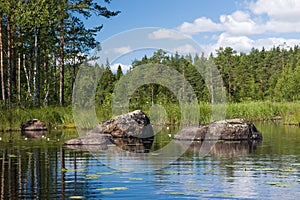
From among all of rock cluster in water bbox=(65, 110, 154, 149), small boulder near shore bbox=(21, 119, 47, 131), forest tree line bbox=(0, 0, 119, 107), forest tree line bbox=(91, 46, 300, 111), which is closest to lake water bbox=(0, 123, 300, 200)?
rock cluster in water bbox=(65, 110, 154, 149)

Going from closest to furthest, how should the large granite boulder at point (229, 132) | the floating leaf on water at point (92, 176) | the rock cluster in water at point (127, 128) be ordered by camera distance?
the floating leaf on water at point (92, 176) → the large granite boulder at point (229, 132) → the rock cluster in water at point (127, 128)

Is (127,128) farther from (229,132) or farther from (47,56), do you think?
(47,56)

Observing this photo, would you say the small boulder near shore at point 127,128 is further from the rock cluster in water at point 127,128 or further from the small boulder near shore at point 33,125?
the small boulder near shore at point 33,125

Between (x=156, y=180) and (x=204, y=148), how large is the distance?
25.4 ft

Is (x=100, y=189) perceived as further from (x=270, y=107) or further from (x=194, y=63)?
(x=194, y=63)

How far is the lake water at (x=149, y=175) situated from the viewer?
9383 millimetres

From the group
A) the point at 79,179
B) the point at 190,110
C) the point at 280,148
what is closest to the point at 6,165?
the point at 79,179

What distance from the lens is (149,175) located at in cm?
1152

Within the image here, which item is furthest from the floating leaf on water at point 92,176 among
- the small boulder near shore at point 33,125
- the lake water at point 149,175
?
the small boulder near shore at point 33,125

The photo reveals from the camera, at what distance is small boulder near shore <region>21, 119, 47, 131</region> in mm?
30141

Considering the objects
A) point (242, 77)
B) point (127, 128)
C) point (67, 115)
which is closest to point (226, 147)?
point (127, 128)

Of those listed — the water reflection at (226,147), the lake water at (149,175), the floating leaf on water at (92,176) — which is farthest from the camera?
the water reflection at (226,147)

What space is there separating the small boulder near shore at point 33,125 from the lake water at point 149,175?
12.3 meters

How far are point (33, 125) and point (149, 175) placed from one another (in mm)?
20000
